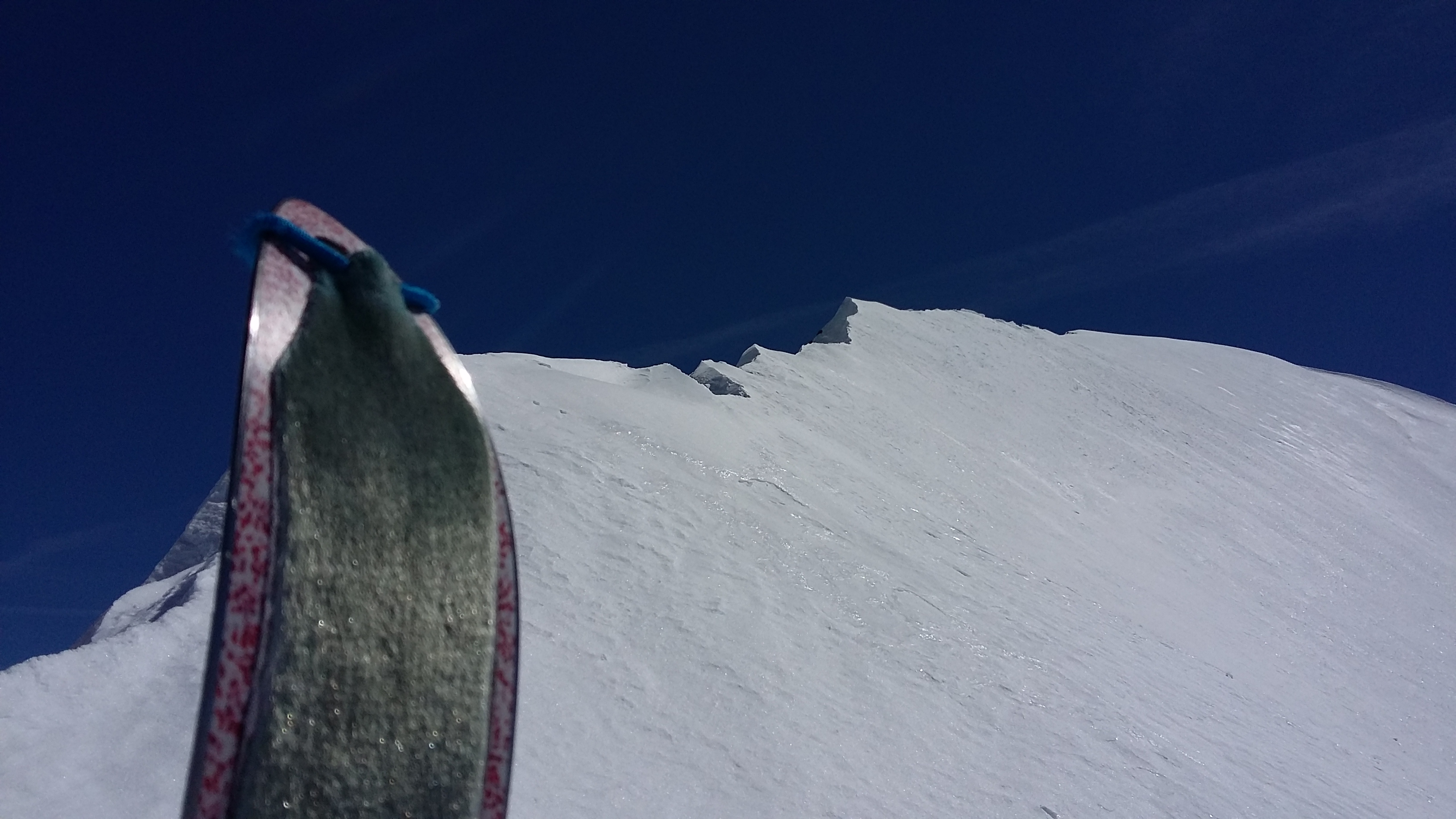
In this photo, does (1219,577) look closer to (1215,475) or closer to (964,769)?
(1215,475)

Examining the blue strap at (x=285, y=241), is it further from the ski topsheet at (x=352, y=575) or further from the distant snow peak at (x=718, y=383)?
the distant snow peak at (x=718, y=383)

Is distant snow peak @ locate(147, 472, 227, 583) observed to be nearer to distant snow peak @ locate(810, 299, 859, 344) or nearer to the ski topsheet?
the ski topsheet

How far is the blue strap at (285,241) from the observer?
1492 mm

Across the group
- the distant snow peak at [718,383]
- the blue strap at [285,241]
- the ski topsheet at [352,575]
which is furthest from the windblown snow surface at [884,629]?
the blue strap at [285,241]

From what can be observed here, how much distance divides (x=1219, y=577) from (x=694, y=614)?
895 centimetres

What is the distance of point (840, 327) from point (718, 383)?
19.7 ft

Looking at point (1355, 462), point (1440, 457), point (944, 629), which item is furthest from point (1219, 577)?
point (1440, 457)

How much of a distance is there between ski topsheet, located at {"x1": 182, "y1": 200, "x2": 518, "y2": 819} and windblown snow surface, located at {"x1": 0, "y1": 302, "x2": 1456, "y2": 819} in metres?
2.75

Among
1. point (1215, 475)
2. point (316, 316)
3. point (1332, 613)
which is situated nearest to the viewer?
point (316, 316)

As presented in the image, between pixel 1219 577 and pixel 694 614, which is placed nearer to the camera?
pixel 694 614

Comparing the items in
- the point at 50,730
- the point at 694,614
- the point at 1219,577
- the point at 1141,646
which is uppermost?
the point at 1219,577

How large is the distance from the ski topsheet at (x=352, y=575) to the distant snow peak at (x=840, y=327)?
14385 millimetres

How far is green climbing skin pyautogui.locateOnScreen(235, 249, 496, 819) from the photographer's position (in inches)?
45.9

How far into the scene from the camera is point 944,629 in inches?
282
